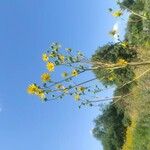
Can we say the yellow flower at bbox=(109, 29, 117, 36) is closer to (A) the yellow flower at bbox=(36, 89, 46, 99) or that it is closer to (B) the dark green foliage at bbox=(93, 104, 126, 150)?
(A) the yellow flower at bbox=(36, 89, 46, 99)

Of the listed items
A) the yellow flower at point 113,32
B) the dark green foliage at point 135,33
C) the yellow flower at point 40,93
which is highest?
the dark green foliage at point 135,33

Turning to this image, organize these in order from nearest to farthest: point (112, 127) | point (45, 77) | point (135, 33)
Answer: point (45, 77), point (135, 33), point (112, 127)

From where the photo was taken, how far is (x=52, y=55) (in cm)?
993

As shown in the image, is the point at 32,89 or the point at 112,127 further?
the point at 112,127

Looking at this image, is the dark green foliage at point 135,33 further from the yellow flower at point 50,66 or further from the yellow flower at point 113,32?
the yellow flower at point 50,66

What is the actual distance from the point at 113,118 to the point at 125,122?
3.15 m

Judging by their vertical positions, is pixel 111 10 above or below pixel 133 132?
below

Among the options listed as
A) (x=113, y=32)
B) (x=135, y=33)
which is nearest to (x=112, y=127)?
(x=135, y=33)

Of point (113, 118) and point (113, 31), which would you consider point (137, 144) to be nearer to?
point (113, 118)

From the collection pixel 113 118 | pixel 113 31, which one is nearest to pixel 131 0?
pixel 113 118

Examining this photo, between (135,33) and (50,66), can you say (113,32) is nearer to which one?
(50,66)

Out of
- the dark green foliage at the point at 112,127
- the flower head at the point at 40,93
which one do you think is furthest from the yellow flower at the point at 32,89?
the dark green foliage at the point at 112,127

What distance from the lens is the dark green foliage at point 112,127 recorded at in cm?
5353

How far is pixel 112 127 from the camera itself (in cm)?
5372
